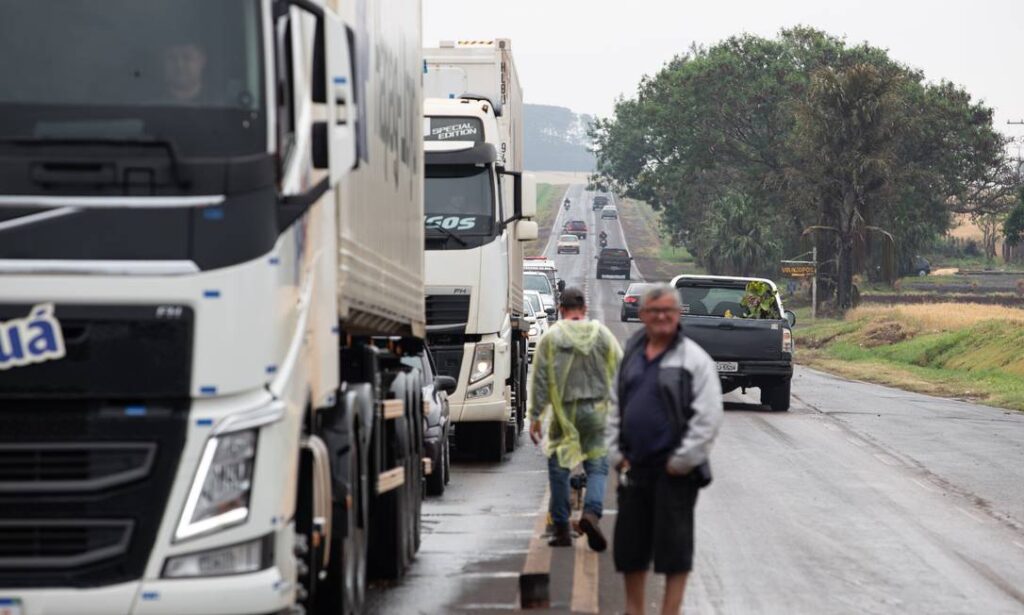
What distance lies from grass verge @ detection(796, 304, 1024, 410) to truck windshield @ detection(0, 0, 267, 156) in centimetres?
2525

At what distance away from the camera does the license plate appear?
20.7 ft

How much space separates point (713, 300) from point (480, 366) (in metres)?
10.2

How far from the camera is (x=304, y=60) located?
7.13m

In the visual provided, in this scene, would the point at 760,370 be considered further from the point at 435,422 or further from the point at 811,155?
the point at 811,155

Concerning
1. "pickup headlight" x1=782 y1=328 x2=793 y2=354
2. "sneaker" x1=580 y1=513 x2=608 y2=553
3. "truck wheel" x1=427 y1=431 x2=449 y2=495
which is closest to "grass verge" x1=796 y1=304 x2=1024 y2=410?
"pickup headlight" x1=782 y1=328 x2=793 y2=354

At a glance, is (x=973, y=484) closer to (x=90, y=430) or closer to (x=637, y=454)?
(x=637, y=454)

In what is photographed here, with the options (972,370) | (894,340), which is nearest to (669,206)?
(894,340)

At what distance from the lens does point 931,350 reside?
45.7 meters

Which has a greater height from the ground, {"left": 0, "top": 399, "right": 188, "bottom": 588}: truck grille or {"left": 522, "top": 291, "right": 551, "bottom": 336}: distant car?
{"left": 0, "top": 399, "right": 188, "bottom": 588}: truck grille

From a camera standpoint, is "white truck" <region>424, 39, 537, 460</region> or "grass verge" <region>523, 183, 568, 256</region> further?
"grass verge" <region>523, 183, 568, 256</region>

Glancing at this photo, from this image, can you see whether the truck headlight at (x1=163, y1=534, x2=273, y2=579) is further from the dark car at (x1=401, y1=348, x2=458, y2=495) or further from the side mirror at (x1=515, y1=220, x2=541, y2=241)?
the side mirror at (x1=515, y1=220, x2=541, y2=241)

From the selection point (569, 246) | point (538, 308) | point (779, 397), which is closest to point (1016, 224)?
point (569, 246)

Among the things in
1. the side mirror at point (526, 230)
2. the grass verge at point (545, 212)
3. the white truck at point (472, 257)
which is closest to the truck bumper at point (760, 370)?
the side mirror at point (526, 230)

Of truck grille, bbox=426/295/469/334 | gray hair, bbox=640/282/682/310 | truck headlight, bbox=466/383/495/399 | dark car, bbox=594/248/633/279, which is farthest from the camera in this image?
dark car, bbox=594/248/633/279
